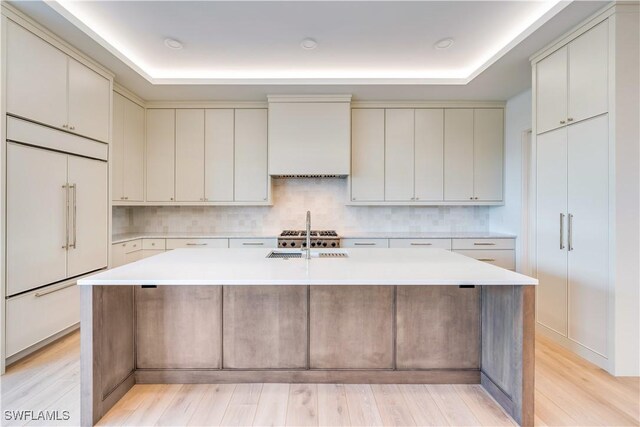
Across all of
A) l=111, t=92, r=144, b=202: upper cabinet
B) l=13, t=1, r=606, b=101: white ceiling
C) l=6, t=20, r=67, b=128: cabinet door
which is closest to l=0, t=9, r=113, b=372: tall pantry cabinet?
l=6, t=20, r=67, b=128: cabinet door

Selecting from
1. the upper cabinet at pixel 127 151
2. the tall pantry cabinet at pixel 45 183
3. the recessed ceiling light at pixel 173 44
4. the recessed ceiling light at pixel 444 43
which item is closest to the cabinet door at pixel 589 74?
the recessed ceiling light at pixel 444 43

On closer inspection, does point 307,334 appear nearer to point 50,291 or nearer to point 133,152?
point 50,291

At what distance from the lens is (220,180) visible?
157 inches

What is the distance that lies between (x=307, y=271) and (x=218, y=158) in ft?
9.25

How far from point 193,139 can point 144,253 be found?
5.22 feet

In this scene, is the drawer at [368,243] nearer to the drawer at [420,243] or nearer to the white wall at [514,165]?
the drawer at [420,243]

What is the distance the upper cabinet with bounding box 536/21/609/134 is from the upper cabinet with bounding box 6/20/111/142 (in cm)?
422

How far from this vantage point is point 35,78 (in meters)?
2.32

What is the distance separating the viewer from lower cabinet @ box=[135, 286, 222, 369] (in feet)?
6.44

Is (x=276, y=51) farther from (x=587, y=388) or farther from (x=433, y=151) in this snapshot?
(x=587, y=388)

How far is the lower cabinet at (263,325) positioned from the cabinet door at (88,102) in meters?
2.23

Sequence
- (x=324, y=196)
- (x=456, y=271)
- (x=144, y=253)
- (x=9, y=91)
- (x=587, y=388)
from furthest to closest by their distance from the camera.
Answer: (x=324, y=196)
(x=144, y=253)
(x=9, y=91)
(x=587, y=388)
(x=456, y=271)

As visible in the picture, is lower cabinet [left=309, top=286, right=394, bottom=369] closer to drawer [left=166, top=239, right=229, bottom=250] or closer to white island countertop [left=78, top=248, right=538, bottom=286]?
white island countertop [left=78, top=248, right=538, bottom=286]

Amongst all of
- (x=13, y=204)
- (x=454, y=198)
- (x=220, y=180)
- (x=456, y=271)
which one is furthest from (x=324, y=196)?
(x=13, y=204)
